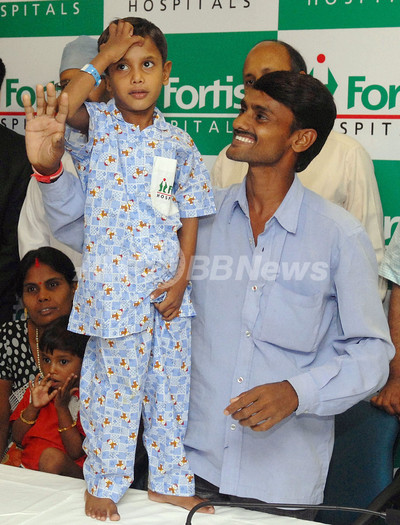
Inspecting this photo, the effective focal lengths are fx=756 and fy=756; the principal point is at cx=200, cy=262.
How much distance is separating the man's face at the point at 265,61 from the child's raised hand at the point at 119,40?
2.87ft

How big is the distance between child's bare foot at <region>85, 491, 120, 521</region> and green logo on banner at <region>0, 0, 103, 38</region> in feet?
7.22

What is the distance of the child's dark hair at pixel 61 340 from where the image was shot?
2.48 m

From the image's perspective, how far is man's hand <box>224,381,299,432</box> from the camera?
162cm

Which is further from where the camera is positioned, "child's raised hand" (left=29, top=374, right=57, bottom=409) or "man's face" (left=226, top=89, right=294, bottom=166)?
"child's raised hand" (left=29, top=374, right=57, bottom=409)

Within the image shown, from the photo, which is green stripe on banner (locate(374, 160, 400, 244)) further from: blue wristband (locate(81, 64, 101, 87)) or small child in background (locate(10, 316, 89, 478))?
blue wristband (locate(81, 64, 101, 87))

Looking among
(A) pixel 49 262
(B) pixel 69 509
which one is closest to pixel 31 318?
(A) pixel 49 262

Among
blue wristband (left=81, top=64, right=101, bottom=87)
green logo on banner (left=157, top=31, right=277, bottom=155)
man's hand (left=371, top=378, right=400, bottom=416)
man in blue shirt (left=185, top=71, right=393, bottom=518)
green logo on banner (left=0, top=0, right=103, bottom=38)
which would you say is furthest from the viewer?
green logo on banner (left=0, top=0, right=103, bottom=38)

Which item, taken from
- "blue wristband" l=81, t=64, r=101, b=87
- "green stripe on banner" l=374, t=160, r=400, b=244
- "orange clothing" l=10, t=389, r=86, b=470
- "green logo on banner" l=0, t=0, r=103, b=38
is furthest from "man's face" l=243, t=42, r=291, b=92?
"orange clothing" l=10, t=389, r=86, b=470

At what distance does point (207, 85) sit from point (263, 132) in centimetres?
123

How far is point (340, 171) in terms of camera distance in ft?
8.61

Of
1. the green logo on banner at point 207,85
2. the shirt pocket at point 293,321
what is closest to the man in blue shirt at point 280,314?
the shirt pocket at point 293,321

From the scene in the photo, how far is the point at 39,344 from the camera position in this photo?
2.54 metres

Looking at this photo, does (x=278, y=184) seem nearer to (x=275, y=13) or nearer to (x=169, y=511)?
(x=169, y=511)

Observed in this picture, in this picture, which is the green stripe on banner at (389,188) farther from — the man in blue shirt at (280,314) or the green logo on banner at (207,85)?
the man in blue shirt at (280,314)
